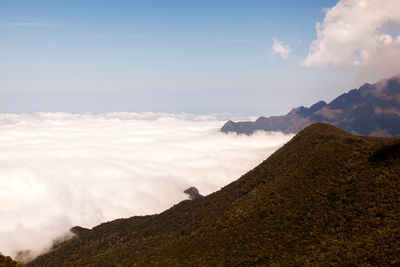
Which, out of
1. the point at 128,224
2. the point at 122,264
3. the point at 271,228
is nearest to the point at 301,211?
the point at 271,228

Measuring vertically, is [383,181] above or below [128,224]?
above

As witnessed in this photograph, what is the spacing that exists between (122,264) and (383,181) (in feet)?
324

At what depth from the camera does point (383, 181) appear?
76.6 metres

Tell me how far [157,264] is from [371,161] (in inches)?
2899

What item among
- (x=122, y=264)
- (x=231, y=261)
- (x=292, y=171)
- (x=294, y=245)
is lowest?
(x=122, y=264)

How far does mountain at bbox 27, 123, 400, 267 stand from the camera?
6362cm

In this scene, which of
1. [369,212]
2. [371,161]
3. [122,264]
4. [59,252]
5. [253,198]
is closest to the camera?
[369,212]

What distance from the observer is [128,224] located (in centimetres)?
16150

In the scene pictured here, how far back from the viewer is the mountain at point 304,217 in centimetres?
6362

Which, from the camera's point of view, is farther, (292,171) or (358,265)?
(292,171)

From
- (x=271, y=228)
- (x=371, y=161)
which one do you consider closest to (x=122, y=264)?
(x=271, y=228)

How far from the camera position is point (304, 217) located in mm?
79562

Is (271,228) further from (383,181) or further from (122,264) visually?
(122,264)

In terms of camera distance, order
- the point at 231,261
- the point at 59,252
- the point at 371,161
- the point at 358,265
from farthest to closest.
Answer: the point at 59,252, the point at 371,161, the point at 231,261, the point at 358,265
